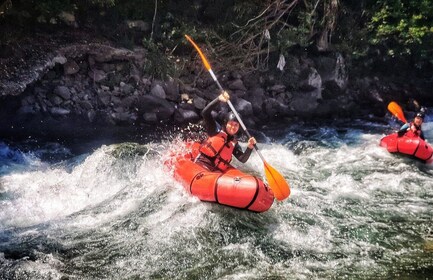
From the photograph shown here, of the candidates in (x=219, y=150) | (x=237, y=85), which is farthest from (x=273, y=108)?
(x=219, y=150)

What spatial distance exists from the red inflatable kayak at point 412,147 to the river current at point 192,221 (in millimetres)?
181

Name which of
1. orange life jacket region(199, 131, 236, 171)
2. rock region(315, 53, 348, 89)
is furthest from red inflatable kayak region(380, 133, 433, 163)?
orange life jacket region(199, 131, 236, 171)

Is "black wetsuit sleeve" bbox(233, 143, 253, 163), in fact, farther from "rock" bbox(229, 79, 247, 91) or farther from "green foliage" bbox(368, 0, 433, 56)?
"green foliage" bbox(368, 0, 433, 56)

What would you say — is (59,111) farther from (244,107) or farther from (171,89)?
(244,107)

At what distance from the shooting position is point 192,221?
479cm

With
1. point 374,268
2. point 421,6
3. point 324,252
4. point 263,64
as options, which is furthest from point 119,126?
point 421,6

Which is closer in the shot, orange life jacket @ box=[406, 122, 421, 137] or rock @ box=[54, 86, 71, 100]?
orange life jacket @ box=[406, 122, 421, 137]

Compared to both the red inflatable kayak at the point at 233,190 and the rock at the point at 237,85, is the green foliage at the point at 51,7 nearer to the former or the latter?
the rock at the point at 237,85

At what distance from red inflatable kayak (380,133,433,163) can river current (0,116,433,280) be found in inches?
7.1

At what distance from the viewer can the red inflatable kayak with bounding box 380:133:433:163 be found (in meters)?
7.08

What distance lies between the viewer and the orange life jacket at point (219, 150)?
226 inches

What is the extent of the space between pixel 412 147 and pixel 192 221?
4.81m

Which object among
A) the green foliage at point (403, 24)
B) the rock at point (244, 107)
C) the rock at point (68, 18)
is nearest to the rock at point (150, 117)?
the rock at point (244, 107)

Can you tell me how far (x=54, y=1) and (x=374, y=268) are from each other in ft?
24.7
